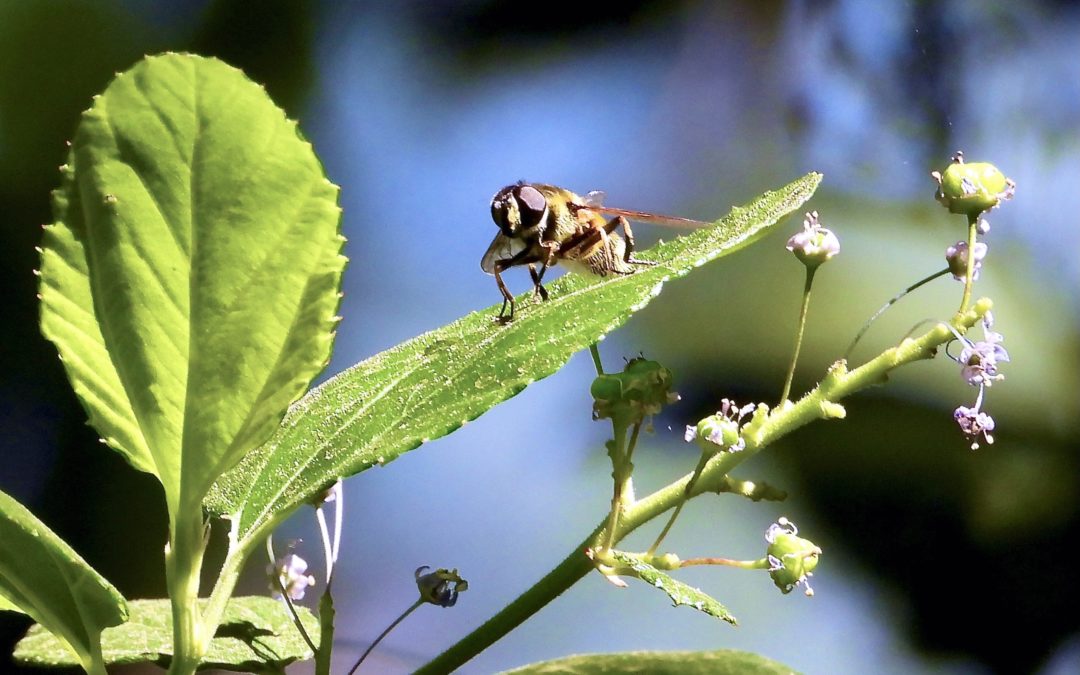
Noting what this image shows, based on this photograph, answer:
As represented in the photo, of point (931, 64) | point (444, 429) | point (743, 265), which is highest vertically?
point (931, 64)

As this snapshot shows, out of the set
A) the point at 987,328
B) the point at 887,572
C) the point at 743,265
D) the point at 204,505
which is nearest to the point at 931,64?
the point at 743,265

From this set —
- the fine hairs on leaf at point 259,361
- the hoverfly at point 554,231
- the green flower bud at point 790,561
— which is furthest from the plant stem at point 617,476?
the hoverfly at point 554,231

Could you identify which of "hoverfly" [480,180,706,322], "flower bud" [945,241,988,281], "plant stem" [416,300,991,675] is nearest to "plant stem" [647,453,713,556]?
"plant stem" [416,300,991,675]

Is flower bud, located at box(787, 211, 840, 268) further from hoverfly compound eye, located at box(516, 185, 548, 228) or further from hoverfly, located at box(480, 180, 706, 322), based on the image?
hoverfly compound eye, located at box(516, 185, 548, 228)

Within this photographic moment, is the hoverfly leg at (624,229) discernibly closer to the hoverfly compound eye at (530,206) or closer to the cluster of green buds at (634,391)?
the hoverfly compound eye at (530,206)

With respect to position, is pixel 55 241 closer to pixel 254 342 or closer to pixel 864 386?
pixel 254 342

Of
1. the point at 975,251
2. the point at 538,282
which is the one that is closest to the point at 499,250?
the point at 538,282

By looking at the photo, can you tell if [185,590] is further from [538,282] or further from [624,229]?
[624,229]
